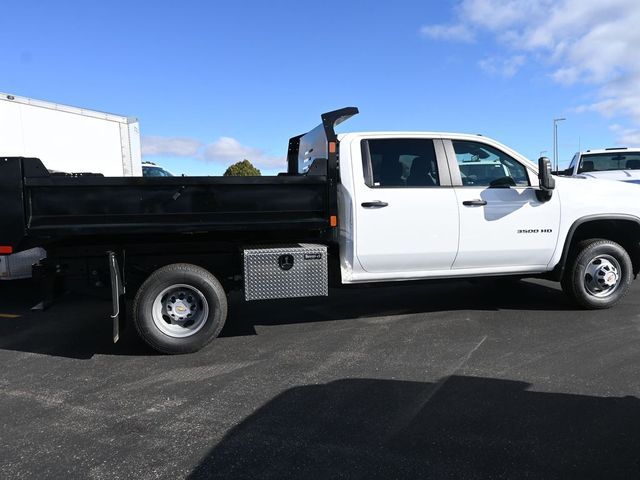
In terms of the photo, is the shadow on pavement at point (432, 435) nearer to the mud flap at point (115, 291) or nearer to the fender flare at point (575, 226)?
the mud flap at point (115, 291)

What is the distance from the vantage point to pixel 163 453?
10.2ft

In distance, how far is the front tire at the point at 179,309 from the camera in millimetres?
4773

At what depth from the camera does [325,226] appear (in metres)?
4.99

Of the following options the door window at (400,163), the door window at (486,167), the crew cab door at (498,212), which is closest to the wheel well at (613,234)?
the crew cab door at (498,212)

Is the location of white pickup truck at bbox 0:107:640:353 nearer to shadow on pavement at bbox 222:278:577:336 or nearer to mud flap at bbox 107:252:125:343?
mud flap at bbox 107:252:125:343

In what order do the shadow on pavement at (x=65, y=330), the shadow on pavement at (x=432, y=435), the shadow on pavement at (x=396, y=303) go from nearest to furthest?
1. the shadow on pavement at (x=432, y=435)
2. the shadow on pavement at (x=65, y=330)
3. the shadow on pavement at (x=396, y=303)

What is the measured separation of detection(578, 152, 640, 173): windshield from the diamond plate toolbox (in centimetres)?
953

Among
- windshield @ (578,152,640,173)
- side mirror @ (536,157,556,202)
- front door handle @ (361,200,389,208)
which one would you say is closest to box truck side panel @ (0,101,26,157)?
front door handle @ (361,200,389,208)

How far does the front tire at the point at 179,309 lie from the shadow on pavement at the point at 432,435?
4.24 ft

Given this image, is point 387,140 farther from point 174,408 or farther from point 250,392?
point 174,408

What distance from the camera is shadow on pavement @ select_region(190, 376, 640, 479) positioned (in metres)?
2.90

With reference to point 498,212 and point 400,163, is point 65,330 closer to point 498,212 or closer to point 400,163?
point 400,163

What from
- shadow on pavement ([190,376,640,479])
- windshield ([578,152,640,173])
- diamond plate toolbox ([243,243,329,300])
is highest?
windshield ([578,152,640,173])

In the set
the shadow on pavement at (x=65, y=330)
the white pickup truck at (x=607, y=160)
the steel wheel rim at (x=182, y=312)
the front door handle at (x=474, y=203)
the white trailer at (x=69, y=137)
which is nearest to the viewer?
the steel wheel rim at (x=182, y=312)
